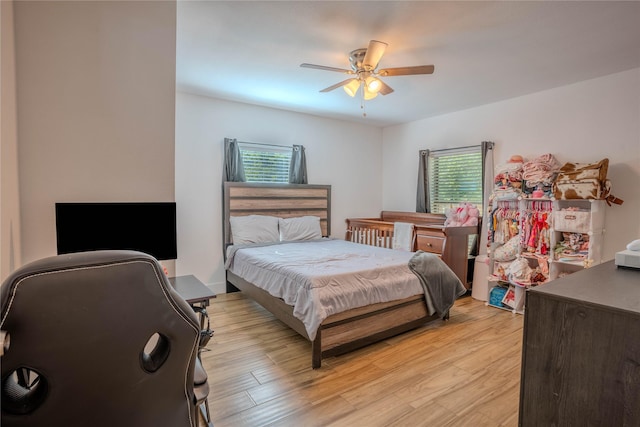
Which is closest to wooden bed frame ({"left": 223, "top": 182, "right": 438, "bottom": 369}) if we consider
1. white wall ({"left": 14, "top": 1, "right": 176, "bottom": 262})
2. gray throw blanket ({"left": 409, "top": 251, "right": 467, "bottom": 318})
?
gray throw blanket ({"left": 409, "top": 251, "right": 467, "bottom": 318})

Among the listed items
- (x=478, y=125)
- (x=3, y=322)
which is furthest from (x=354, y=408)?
(x=478, y=125)

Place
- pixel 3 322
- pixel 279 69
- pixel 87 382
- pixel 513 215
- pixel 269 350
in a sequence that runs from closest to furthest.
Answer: pixel 3 322 → pixel 87 382 → pixel 269 350 → pixel 279 69 → pixel 513 215

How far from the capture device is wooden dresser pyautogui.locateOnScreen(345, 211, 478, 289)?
3.96 m

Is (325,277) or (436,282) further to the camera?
A: (436,282)

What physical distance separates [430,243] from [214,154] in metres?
3.12

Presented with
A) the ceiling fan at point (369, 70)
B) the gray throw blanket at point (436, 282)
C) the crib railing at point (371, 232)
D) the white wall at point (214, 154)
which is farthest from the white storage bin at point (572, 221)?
the white wall at point (214, 154)

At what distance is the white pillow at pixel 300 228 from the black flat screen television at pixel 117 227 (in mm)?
2496

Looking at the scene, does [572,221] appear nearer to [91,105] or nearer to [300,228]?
[300,228]

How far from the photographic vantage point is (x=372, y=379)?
2.25 m

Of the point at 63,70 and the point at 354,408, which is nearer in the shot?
the point at 63,70

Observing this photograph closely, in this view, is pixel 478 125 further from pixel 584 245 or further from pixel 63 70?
pixel 63 70

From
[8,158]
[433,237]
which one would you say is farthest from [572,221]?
[8,158]

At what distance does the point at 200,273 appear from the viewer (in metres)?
4.15

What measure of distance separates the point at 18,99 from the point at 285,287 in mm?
2098
